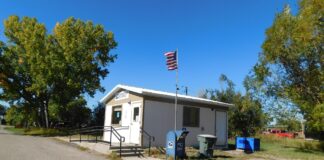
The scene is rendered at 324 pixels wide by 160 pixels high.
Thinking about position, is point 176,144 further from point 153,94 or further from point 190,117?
point 190,117

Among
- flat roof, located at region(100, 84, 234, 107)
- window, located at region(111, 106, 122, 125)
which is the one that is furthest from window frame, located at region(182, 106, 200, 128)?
window, located at region(111, 106, 122, 125)

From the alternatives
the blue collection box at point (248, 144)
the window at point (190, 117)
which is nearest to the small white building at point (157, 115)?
the window at point (190, 117)

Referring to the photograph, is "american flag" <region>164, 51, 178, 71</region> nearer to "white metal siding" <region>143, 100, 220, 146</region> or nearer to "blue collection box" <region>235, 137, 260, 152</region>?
"white metal siding" <region>143, 100, 220, 146</region>

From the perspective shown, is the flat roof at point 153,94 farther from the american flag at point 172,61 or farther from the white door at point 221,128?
the american flag at point 172,61

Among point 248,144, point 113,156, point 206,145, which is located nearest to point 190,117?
point 248,144

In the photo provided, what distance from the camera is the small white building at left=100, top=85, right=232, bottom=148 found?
17922mm

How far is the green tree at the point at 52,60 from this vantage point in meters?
32.3

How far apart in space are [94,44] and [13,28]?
30.4ft

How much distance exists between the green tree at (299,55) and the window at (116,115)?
1158cm

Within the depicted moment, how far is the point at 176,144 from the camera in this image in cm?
1427

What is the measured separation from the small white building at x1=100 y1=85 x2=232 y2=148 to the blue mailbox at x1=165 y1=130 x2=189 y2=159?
127 inches

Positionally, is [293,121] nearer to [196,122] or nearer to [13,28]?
[196,122]

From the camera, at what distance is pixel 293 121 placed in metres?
25.4

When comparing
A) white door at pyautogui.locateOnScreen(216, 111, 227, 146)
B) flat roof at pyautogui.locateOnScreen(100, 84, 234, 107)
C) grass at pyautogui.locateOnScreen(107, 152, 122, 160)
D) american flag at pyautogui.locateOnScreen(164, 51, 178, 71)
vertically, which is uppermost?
american flag at pyautogui.locateOnScreen(164, 51, 178, 71)
